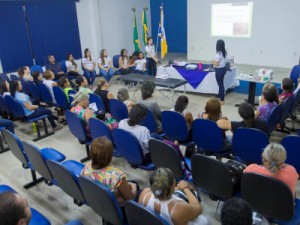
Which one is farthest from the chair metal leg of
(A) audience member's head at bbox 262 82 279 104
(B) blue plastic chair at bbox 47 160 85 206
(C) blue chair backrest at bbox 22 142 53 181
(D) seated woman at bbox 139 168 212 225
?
(A) audience member's head at bbox 262 82 279 104

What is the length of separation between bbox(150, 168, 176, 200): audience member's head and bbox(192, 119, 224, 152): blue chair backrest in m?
1.45

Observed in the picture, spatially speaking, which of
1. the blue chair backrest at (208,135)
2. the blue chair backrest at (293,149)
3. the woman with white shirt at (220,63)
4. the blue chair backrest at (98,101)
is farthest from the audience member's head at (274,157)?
the woman with white shirt at (220,63)

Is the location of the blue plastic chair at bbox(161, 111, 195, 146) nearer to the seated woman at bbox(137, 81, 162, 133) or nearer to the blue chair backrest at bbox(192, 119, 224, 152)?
the blue chair backrest at bbox(192, 119, 224, 152)

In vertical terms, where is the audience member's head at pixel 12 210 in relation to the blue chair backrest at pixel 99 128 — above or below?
above

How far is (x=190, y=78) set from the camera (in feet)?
23.4

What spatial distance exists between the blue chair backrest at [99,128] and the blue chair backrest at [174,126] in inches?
29.2

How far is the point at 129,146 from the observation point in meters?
3.15

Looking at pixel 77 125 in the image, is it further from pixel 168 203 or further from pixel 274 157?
pixel 274 157

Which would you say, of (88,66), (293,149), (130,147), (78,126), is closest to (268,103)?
(293,149)

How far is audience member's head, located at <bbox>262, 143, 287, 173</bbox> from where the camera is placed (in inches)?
88.3

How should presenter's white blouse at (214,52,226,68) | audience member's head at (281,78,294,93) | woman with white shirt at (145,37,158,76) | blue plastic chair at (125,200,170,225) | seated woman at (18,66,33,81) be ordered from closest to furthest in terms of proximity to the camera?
blue plastic chair at (125,200,170,225) < audience member's head at (281,78,294,93) < presenter's white blouse at (214,52,226,68) < seated woman at (18,66,33,81) < woman with white shirt at (145,37,158,76)

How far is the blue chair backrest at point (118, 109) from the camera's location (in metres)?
4.32

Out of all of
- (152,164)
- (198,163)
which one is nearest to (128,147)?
(152,164)

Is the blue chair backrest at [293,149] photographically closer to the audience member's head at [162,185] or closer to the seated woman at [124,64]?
the audience member's head at [162,185]
